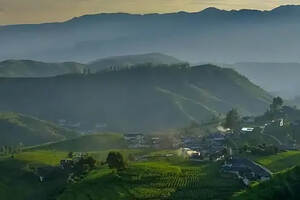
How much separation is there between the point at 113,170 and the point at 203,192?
90.1 feet

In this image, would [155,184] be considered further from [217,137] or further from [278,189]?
[217,137]

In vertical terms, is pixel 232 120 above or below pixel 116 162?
above

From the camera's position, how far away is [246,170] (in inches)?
4456

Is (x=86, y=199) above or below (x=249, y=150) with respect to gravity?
below

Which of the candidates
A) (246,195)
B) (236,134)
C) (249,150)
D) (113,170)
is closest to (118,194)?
(113,170)

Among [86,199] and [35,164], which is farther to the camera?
[35,164]

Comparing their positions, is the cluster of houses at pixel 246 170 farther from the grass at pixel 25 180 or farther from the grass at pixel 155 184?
the grass at pixel 25 180

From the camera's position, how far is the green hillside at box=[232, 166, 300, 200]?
83.8 metres

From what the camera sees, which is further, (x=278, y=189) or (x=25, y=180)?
(x=25, y=180)

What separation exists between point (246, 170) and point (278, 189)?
27.6m

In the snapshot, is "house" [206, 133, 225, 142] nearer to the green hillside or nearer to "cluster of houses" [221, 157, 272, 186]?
"cluster of houses" [221, 157, 272, 186]

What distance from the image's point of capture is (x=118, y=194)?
336 feet

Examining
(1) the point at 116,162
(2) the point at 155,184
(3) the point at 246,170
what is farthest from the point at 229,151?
(2) the point at 155,184

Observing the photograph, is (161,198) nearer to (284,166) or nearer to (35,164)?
(284,166)
